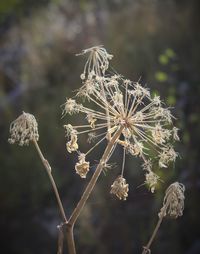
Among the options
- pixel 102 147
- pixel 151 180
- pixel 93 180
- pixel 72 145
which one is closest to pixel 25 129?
pixel 72 145

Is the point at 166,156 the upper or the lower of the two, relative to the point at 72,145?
lower

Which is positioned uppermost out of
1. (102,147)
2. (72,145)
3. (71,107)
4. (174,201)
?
(102,147)

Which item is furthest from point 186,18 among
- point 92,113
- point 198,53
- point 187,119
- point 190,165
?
point 92,113

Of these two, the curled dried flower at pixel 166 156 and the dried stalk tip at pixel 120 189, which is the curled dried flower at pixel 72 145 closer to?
the dried stalk tip at pixel 120 189

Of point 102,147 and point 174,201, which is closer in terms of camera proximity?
point 174,201

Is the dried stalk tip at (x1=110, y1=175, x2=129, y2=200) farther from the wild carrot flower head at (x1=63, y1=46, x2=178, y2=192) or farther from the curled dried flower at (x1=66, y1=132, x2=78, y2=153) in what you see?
the curled dried flower at (x1=66, y1=132, x2=78, y2=153)

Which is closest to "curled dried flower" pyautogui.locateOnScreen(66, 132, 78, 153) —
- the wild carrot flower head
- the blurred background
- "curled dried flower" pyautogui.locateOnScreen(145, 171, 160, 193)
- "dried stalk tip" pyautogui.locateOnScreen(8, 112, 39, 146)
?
the wild carrot flower head

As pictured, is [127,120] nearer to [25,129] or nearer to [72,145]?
[72,145]

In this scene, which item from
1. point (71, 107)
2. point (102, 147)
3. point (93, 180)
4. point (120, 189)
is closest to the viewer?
point (93, 180)

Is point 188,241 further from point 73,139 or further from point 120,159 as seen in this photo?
point 73,139
